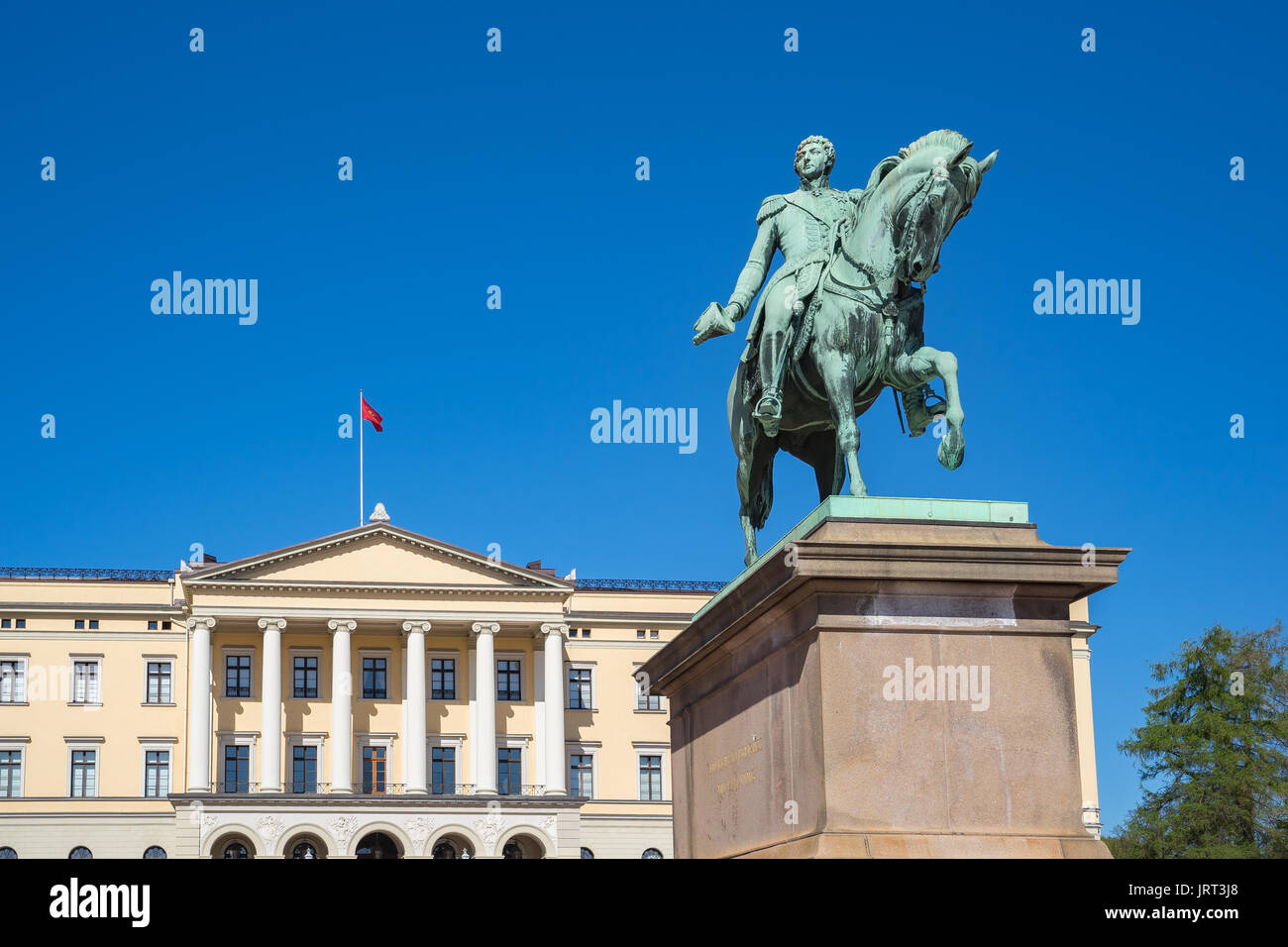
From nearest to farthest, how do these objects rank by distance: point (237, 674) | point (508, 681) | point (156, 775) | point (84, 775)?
point (84, 775) → point (156, 775) → point (237, 674) → point (508, 681)

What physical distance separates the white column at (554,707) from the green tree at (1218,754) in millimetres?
23108

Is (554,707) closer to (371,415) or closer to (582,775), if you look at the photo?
(582,775)

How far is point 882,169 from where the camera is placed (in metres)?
10.0

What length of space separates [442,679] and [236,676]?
7977 millimetres

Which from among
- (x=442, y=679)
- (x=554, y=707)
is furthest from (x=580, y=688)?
(x=442, y=679)

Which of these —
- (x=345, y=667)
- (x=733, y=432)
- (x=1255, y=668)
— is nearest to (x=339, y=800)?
(x=345, y=667)

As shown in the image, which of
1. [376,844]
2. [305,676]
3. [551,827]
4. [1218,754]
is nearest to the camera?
[1218,754]

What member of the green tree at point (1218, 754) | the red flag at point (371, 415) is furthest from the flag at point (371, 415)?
the green tree at point (1218, 754)

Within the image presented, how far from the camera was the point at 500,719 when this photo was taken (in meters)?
67.3

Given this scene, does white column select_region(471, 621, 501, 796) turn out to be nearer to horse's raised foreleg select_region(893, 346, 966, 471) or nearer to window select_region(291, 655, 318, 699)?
window select_region(291, 655, 318, 699)

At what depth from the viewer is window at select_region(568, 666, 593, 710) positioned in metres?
69.1

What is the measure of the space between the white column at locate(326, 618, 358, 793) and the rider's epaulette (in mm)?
55380

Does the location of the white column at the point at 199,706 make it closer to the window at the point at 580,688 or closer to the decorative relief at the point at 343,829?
the decorative relief at the point at 343,829
